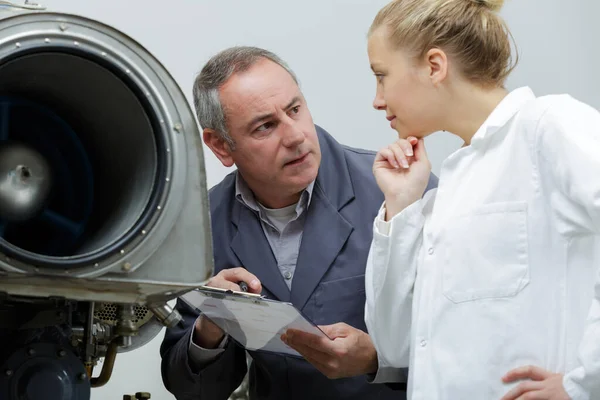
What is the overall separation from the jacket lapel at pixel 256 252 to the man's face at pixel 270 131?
0.23 feet

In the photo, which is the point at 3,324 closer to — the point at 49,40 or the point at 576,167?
the point at 49,40

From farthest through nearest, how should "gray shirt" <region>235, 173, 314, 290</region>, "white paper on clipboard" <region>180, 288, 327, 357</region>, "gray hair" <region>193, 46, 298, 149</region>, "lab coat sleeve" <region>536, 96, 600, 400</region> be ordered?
"gray hair" <region>193, 46, 298, 149</region> < "gray shirt" <region>235, 173, 314, 290</region> < "white paper on clipboard" <region>180, 288, 327, 357</region> < "lab coat sleeve" <region>536, 96, 600, 400</region>

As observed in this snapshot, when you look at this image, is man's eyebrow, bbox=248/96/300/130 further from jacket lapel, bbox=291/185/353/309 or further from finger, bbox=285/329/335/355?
finger, bbox=285/329/335/355

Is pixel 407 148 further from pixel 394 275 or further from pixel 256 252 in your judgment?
pixel 256 252

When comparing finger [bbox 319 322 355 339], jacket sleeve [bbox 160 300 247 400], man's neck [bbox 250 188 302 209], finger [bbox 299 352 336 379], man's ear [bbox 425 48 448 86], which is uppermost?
man's ear [bbox 425 48 448 86]

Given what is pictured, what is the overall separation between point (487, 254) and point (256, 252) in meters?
0.63

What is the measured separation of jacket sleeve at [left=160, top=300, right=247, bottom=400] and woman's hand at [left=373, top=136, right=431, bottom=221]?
472mm

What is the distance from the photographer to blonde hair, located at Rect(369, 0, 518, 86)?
4.53 feet

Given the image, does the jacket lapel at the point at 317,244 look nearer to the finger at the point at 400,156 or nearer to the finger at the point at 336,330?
the finger at the point at 336,330

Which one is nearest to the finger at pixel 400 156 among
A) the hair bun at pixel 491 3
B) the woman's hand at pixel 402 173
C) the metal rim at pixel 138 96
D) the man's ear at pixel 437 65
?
the woman's hand at pixel 402 173

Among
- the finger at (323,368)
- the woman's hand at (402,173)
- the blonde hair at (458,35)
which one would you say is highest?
Result: the blonde hair at (458,35)

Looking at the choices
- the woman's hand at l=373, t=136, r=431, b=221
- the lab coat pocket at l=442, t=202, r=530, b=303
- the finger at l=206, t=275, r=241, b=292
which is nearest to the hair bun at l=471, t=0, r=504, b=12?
the woman's hand at l=373, t=136, r=431, b=221

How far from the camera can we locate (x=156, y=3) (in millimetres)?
2105

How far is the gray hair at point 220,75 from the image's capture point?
1.93 m
